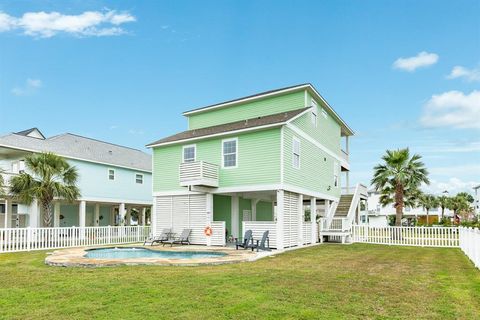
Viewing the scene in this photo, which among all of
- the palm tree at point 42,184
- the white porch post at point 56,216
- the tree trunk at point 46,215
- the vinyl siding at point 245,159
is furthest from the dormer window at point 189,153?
the white porch post at point 56,216

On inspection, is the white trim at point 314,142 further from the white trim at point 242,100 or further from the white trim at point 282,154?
the white trim at point 242,100

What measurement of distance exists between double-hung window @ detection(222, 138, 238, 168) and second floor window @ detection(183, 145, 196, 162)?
2.01m

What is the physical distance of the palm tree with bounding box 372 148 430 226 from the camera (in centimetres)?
2606

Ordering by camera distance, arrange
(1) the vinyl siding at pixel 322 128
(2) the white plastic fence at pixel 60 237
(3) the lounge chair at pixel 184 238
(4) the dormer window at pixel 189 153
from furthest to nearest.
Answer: (4) the dormer window at pixel 189 153 < (1) the vinyl siding at pixel 322 128 < (3) the lounge chair at pixel 184 238 < (2) the white plastic fence at pixel 60 237

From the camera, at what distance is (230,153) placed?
18.8m

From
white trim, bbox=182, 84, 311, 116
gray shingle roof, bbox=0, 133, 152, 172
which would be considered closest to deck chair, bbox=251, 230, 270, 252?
white trim, bbox=182, 84, 311, 116

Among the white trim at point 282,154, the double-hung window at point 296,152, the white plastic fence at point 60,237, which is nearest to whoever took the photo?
the white trim at point 282,154

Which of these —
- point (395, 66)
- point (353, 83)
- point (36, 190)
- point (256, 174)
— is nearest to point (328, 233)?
point (256, 174)

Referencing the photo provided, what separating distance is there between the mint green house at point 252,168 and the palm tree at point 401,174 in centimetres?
354

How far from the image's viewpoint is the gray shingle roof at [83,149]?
2409cm

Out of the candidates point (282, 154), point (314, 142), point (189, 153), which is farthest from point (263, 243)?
point (314, 142)

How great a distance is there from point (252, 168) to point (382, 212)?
59.1 meters

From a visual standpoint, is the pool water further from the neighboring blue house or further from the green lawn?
the neighboring blue house

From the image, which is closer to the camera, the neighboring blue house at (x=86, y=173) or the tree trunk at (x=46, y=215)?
the tree trunk at (x=46, y=215)
